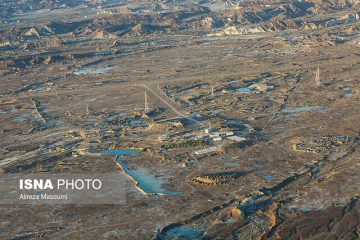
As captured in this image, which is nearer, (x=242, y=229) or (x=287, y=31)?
(x=242, y=229)

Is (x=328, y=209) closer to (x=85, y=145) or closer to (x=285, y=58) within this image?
(x=85, y=145)

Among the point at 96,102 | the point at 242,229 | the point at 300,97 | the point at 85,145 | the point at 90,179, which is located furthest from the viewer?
the point at 96,102

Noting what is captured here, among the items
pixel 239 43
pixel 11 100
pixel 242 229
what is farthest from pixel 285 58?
pixel 242 229

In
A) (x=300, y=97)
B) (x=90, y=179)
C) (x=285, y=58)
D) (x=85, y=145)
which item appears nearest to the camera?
(x=90, y=179)

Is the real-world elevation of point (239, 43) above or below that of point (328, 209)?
below

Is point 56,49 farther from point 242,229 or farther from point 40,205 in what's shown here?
point 242,229

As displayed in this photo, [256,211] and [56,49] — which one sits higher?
[256,211]

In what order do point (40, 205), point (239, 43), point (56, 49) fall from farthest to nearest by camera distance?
point (56, 49)
point (239, 43)
point (40, 205)

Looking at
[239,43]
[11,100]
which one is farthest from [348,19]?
[11,100]

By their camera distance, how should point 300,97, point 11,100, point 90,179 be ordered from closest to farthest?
point 90,179
point 300,97
point 11,100
